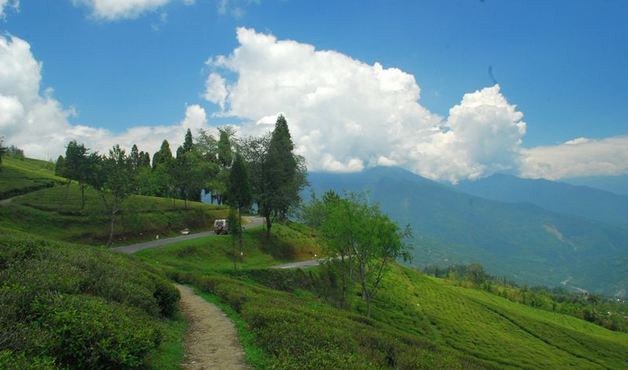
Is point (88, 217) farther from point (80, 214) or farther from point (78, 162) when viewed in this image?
point (78, 162)

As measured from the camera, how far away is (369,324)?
2822 cm

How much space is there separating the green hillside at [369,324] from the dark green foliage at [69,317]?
4.58 meters

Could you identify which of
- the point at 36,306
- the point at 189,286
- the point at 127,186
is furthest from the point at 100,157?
the point at 36,306

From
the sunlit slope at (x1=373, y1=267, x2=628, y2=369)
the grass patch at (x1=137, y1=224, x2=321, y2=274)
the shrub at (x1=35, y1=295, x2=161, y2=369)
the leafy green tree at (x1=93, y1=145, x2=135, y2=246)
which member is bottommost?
the sunlit slope at (x1=373, y1=267, x2=628, y2=369)

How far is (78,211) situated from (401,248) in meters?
48.1

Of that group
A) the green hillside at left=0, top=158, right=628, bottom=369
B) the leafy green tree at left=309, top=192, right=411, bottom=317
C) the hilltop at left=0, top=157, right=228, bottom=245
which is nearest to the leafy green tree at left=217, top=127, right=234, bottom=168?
the hilltop at left=0, top=157, right=228, bottom=245

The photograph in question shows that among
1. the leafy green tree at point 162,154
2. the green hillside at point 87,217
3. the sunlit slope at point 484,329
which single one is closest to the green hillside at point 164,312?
the green hillside at point 87,217

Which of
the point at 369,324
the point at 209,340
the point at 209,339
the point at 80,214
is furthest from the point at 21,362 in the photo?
the point at 80,214

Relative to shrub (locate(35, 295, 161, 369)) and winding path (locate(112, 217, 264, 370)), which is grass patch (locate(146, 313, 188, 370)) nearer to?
winding path (locate(112, 217, 264, 370))

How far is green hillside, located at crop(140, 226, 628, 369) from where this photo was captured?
1559 cm

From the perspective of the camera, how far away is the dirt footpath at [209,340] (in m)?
13.7

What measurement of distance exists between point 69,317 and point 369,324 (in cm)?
2161

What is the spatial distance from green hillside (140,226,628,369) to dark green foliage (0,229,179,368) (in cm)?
458

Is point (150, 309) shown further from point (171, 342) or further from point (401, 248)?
point (401, 248)
